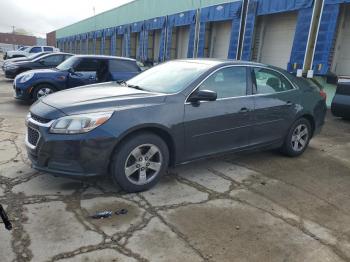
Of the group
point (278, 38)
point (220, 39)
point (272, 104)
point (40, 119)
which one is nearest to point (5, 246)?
point (40, 119)

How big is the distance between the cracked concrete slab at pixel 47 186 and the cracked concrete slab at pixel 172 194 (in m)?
0.87

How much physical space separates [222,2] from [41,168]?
14.6 metres

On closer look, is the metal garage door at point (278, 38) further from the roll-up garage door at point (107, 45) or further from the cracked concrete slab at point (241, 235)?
the roll-up garage door at point (107, 45)

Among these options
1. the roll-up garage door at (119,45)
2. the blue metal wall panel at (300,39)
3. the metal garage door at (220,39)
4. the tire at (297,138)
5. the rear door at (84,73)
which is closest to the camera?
the tire at (297,138)

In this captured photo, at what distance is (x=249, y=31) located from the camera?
47.3 feet

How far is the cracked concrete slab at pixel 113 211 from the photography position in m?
3.26

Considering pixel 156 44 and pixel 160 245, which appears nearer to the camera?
pixel 160 245

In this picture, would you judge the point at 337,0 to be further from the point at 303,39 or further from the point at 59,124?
the point at 59,124

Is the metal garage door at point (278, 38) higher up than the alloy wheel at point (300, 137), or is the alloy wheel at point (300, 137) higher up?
the metal garage door at point (278, 38)

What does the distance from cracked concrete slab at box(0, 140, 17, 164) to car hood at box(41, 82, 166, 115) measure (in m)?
1.27

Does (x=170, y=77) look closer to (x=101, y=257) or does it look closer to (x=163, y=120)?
(x=163, y=120)

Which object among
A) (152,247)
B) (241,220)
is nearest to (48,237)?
(152,247)

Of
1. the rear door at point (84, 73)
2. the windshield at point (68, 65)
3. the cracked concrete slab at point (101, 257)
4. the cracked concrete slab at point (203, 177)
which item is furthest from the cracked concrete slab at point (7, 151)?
the windshield at point (68, 65)

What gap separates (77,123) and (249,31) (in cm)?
1230
